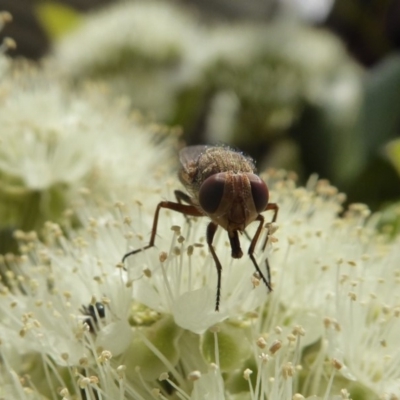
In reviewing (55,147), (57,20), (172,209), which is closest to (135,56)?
(57,20)

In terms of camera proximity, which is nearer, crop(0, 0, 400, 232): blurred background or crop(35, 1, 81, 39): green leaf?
crop(0, 0, 400, 232): blurred background

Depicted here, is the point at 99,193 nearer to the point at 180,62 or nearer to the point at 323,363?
the point at 323,363

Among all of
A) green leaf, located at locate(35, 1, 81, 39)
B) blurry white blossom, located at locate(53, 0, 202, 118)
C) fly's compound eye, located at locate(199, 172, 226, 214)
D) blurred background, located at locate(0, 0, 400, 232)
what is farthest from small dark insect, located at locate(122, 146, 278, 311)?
green leaf, located at locate(35, 1, 81, 39)

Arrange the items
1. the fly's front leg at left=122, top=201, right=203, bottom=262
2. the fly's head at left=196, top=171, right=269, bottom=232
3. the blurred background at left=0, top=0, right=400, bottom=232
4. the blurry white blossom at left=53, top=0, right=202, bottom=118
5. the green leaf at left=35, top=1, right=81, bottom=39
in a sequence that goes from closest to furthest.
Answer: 1. the fly's head at left=196, top=171, right=269, bottom=232
2. the fly's front leg at left=122, top=201, right=203, bottom=262
3. the blurred background at left=0, top=0, right=400, bottom=232
4. the blurry white blossom at left=53, top=0, right=202, bottom=118
5. the green leaf at left=35, top=1, right=81, bottom=39

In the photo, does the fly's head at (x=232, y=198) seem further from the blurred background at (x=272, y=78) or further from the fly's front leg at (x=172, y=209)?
the blurred background at (x=272, y=78)

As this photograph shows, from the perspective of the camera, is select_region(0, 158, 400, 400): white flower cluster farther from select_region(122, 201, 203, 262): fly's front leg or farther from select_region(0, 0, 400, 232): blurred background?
select_region(0, 0, 400, 232): blurred background

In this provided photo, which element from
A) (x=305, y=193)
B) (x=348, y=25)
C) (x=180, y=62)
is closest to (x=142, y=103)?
(x=180, y=62)

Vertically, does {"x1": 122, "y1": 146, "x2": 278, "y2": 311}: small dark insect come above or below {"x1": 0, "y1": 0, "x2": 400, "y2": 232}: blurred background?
below

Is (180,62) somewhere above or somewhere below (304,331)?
above
